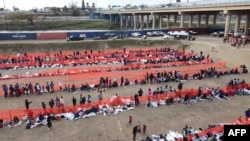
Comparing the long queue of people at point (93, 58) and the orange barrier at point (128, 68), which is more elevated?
the long queue of people at point (93, 58)

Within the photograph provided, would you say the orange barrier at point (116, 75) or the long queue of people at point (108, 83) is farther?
the orange barrier at point (116, 75)

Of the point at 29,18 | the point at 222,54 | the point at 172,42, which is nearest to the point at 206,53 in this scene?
the point at 222,54

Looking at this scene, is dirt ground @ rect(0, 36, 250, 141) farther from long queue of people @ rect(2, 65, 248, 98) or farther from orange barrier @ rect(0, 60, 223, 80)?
orange barrier @ rect(0, 60, 223, 80)

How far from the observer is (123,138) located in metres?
17.6

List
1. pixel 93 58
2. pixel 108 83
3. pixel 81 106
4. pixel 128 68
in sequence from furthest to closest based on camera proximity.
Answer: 1. pixel 93 58
2. pixel 128 68
3. pixel 108 83
4. pixel 81 106

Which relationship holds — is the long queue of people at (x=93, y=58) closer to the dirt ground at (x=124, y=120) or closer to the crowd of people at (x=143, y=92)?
the crowd of people at (x=143, y=92)

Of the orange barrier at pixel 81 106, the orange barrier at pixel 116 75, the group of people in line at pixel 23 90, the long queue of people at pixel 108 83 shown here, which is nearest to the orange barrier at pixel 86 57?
the orange barrier at pixel 116 75

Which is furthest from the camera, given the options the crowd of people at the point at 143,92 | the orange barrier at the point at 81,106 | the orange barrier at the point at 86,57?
the orange barrier at the point at 86,57

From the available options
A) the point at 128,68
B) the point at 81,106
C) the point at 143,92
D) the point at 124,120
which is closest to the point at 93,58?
the point at 128,68

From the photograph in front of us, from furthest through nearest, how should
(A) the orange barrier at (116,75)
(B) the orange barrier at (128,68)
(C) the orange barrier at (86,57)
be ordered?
(C) the orange barrier at (86,57) → (B) the orange barrier at (128,68) → (A) the orange barrier at (116,75)

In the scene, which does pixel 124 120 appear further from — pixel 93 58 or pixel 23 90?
pixel 93 58

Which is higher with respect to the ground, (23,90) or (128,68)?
(23,90)

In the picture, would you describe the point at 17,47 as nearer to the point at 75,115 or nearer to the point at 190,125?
the point at 75,115

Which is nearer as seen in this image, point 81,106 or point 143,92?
point 81,106
